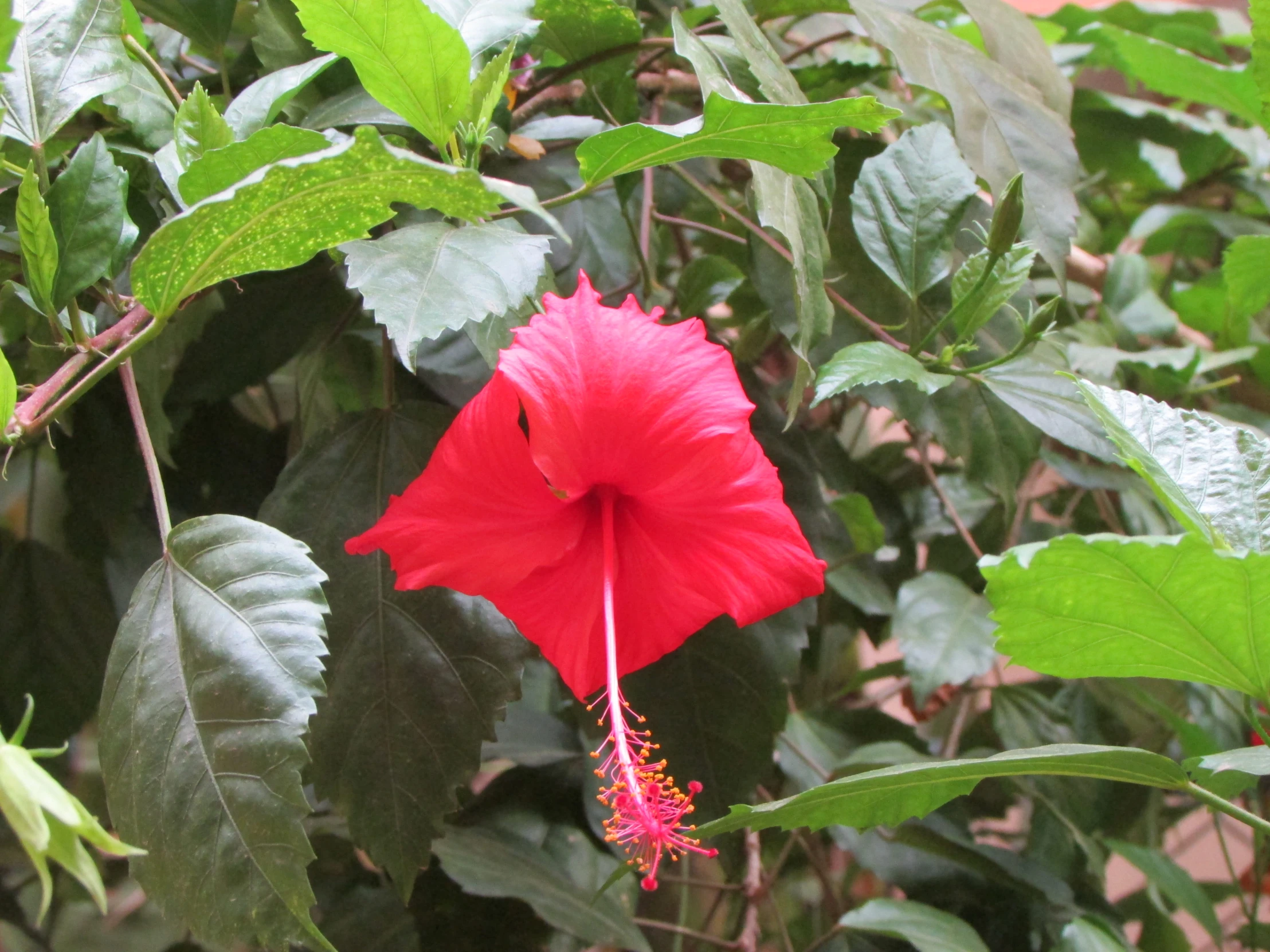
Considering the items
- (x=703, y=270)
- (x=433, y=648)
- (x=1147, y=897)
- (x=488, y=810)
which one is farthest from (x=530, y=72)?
(x=1147, y=897)

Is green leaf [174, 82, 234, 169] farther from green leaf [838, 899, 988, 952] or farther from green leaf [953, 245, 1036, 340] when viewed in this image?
green leaf [838, 899, 988, 952]

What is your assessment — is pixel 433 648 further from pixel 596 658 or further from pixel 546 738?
pixel 546 738

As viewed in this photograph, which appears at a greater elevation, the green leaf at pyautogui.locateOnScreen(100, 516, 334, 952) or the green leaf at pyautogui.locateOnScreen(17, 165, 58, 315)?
the green leaf at pyautogui.locateOnScreen(17, 165, 58, 315)

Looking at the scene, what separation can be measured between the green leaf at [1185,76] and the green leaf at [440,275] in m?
0.85

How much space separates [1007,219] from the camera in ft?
1.72

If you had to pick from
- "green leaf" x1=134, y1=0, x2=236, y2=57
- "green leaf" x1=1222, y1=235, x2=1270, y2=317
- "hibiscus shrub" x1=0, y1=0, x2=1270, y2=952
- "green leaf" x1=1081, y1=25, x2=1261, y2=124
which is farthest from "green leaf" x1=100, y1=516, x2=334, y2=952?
"green leaf" x1=1081, y1=25, x2=1261, y2=124

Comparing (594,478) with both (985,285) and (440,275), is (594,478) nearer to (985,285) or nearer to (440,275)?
(440,275)

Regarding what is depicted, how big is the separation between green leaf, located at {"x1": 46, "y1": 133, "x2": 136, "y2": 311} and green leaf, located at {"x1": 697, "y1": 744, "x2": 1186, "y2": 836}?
36 cm

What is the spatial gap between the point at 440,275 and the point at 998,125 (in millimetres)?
407

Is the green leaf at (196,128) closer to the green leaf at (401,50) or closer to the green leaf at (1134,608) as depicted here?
the green leaf at (401,50)

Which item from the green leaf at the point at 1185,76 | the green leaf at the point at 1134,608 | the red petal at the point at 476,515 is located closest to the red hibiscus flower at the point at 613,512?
the red petal at the point at 476,515

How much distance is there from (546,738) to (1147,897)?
0.64 meters

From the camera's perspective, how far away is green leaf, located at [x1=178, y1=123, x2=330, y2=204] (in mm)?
364

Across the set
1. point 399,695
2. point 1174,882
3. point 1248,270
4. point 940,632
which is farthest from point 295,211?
point 1174,882
